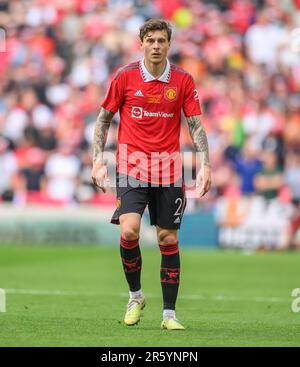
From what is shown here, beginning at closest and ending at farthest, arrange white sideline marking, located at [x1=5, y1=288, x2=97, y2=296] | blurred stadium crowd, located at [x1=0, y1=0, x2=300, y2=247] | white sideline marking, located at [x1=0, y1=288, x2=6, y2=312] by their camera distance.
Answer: white sideline marking, located at [x1=0, y1=288, x2=6, y2=312], white sideline marking, located at [x1=5, y1=288, x2=97, y2=296], blurred stadium crowd, located at [x1=0, y1=0, x2=300, y2=247]

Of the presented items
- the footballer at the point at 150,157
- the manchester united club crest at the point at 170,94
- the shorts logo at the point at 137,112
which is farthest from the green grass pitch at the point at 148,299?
the manchester united club crest at the point at 170,94

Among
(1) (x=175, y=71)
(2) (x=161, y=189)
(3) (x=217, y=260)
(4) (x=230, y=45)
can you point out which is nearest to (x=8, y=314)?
(2) (x=161, y=189)

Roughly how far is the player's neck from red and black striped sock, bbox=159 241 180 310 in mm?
1529

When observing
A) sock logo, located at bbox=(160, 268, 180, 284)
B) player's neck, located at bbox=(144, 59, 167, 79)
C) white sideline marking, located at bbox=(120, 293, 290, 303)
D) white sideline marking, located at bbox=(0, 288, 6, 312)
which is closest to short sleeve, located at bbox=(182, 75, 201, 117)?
player's neck, located at bbox=(144, 59, 167, 79)

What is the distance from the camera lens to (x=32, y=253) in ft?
65.7

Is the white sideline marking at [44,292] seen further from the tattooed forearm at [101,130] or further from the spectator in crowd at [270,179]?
the spectator in crowd at [270,179]

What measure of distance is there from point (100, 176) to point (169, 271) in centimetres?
108

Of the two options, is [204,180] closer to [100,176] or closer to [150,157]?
[150,157]

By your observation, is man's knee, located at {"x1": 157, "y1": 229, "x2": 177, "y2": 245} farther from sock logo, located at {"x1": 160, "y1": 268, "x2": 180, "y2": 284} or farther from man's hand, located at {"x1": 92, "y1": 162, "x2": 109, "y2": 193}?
man's hand, located at {"x1": 92, "y1": 162, "x2": 109, "y2": 193}

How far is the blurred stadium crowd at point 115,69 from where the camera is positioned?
22750mm

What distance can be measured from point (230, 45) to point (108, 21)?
10.5 ft

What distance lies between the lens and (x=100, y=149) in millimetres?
9469

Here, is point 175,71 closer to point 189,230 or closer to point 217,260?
point 217,260

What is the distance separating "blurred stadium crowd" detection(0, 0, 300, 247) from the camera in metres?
22.8
